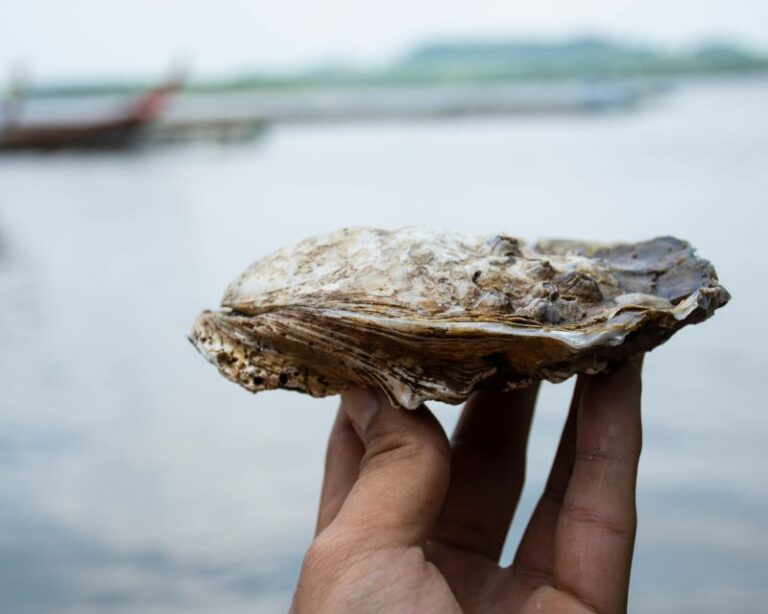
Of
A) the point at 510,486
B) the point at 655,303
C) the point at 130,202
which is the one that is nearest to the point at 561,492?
the point at 510,486

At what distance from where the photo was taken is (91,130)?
14.6ft

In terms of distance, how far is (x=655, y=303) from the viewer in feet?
3.17

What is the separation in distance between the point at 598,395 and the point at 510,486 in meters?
0.27

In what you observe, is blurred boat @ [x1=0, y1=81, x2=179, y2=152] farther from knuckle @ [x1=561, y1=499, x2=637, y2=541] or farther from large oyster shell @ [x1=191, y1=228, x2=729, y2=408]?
knuckle @ [x1=561, y1=499, x2=637, y2=541]

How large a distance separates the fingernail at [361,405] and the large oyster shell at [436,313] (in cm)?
1

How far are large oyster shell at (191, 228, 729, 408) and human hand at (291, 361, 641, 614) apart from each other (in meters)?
0.05

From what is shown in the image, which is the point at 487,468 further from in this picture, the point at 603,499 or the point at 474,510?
the point at 603,499

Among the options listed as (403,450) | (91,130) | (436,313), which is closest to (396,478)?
(403,450)

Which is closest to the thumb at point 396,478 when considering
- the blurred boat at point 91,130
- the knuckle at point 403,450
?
the knuckle at point 403,450

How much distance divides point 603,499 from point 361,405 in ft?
0.92

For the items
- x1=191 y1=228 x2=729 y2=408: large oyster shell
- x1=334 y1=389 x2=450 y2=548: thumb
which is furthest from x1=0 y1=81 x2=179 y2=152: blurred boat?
x1=334 y1=389 x2=450 y2=548: thumb

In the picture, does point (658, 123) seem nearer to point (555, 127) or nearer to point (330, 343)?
point (555, 127)

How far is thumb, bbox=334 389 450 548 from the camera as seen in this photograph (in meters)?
0.84

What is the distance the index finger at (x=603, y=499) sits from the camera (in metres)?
0.91
